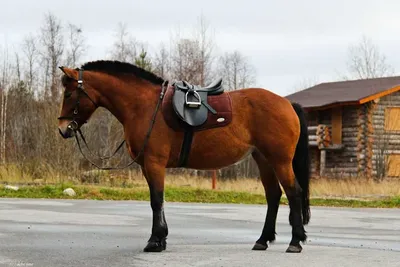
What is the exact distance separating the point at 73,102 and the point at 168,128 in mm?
1281

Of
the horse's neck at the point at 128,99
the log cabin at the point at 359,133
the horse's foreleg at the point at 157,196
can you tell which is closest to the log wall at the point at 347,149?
the log cabin at the point at 359,133

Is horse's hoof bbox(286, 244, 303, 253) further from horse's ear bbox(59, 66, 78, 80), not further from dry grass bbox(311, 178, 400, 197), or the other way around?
dry grass bbox(311, 178, 400, 197)

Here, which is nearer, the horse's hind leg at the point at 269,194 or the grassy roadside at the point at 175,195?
the horse's hind leg at the point at 269,194

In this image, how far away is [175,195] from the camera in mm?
23922

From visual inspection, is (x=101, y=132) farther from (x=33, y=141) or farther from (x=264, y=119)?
(x=264, y=119)

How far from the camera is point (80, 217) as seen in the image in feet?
49.8

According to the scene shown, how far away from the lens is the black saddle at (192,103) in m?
10.1

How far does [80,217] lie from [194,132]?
569 centimetres

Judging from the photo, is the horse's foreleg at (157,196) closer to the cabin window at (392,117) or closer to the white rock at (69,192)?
the white rock at (69,192)

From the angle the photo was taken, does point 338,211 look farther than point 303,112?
Yes

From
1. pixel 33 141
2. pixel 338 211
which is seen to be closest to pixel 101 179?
pixel 33 141

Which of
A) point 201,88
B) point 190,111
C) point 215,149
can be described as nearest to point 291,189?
point 215,149

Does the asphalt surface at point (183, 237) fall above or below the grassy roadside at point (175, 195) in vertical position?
above

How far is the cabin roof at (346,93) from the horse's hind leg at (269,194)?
1169 inches
